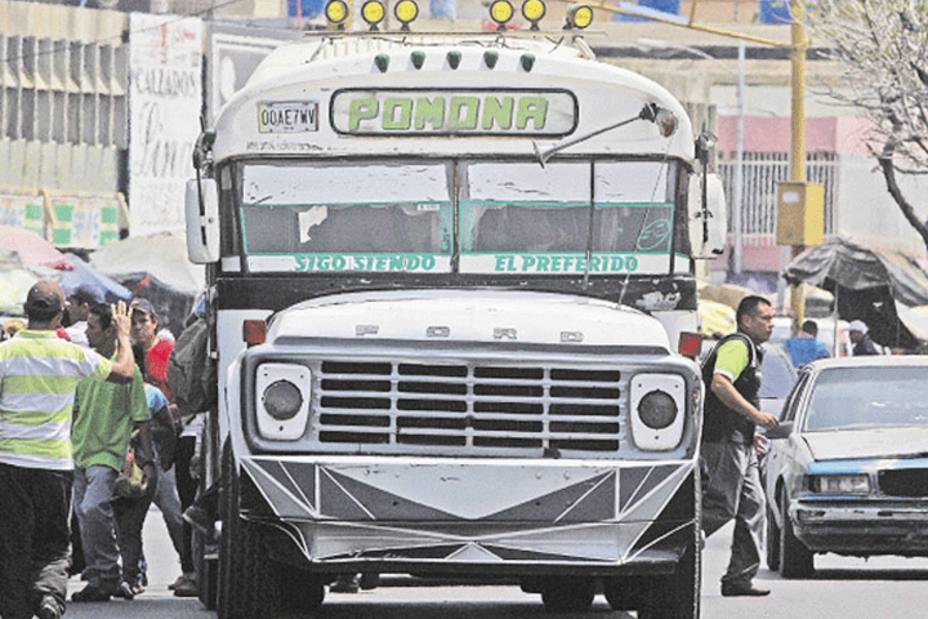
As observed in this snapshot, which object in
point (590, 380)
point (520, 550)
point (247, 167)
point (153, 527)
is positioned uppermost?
point (247, 167)

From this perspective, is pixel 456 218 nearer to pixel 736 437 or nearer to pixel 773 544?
pixel 736 437

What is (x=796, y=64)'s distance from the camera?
33.5 m

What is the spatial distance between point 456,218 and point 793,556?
6512mm

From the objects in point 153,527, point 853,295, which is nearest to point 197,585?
point 153,527

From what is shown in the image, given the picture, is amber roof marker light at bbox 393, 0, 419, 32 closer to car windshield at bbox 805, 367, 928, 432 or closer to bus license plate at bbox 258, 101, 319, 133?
bus license plate at bbox 258, 101, 319, 133

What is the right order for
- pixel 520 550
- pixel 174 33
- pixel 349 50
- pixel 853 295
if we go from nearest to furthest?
pixel 520 550, pixel 349 50, pixel 853 295, pixel 174 33

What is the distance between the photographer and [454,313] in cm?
1149

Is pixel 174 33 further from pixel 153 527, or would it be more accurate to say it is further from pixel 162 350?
pixel 162 350

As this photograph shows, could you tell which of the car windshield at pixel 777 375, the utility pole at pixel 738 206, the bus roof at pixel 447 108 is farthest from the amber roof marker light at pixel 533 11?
the utility pole at pixel 738 206

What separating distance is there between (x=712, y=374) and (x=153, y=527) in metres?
8.79

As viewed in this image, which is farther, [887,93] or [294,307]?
[887,93]

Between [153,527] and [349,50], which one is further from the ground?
[349,50]

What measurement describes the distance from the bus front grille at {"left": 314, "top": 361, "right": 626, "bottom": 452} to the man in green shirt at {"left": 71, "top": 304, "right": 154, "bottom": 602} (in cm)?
435

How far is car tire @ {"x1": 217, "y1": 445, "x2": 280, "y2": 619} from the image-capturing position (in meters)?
11.6
